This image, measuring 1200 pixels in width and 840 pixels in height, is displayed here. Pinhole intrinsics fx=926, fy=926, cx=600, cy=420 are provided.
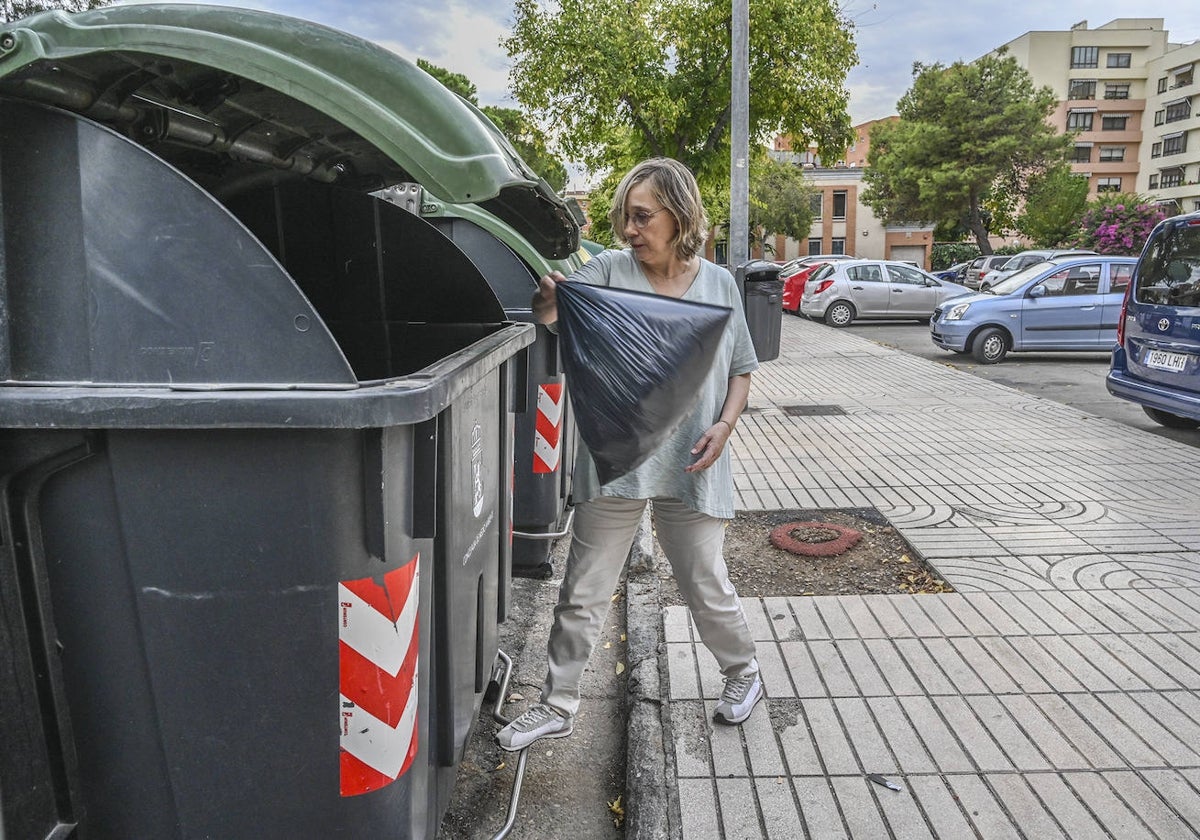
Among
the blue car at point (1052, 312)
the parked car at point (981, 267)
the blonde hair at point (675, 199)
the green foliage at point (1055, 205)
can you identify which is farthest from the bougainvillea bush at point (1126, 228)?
the blonde hair at point (675, 199)

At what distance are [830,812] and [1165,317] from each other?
7.01m

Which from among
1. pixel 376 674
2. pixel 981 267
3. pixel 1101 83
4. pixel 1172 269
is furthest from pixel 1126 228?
pixel 1101 83

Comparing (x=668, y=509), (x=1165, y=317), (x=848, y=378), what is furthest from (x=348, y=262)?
(x=848, y=378)

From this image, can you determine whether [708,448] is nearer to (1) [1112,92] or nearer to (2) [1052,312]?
(2) [1052,312]

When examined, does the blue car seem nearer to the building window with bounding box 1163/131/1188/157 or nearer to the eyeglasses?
the eyeglasses

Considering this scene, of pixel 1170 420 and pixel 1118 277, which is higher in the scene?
pixel 1118 277

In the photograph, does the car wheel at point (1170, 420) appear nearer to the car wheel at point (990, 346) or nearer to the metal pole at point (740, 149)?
the metal pole at point (740, 149)

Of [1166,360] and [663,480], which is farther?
[1166,360]

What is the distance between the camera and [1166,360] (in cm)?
801

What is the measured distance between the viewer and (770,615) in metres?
4.18

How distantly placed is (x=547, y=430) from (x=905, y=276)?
19369 millimetres

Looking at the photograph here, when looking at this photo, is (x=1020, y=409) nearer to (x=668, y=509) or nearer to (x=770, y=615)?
(x=770, y=615)

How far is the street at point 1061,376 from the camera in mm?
9680

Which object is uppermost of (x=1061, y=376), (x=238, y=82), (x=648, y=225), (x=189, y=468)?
(x=238, y=82)
